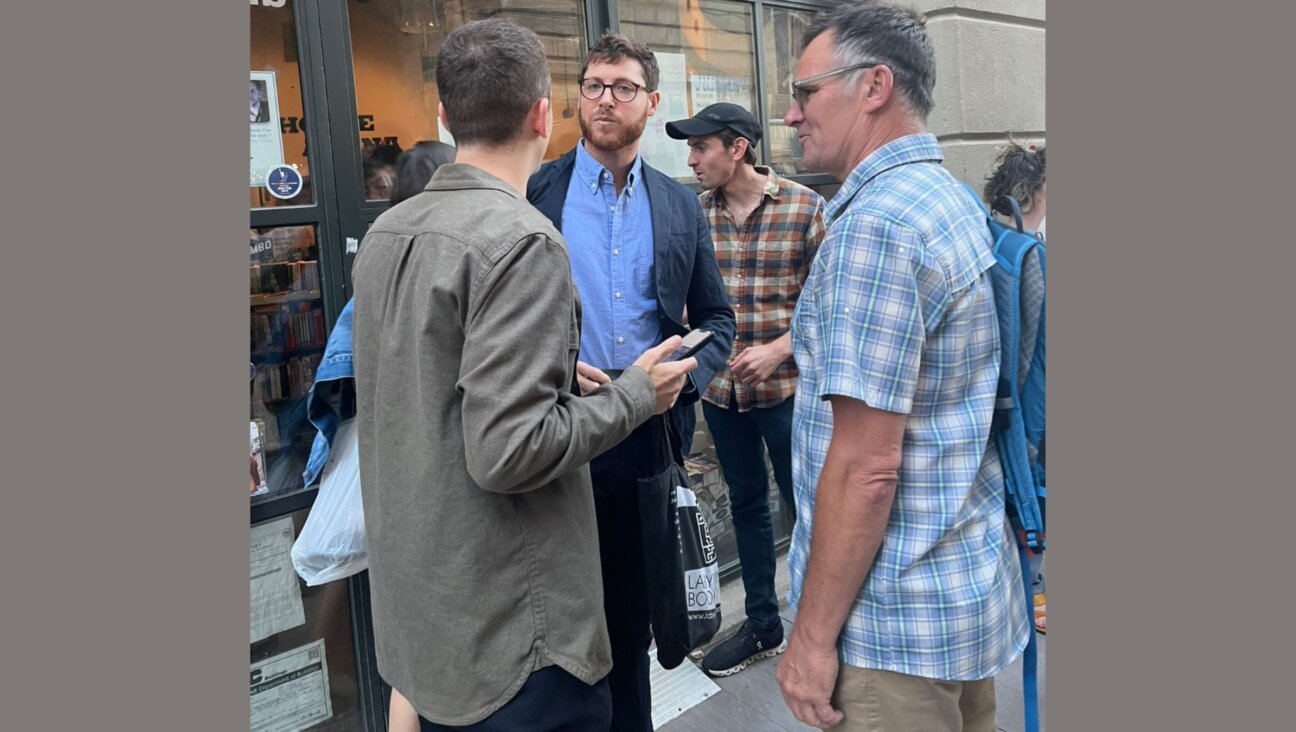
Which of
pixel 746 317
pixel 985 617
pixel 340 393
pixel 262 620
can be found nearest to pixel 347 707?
pixel 262 620

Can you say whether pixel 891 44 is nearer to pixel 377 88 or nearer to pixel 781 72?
pixel 377 88

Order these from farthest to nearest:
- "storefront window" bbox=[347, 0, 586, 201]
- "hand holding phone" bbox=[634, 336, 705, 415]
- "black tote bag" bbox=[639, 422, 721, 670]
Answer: "storefront window" bbox=[347, 0, 586, 201], "black tote bag" bbox=[639, 422, 721, 670], "hand holding phone" bbox=[634, 336, 705, 415]

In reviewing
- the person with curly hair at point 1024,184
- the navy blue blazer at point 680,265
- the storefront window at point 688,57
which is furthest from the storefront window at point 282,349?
the person with curly hair at point 1024,184

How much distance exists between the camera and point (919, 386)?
162cm

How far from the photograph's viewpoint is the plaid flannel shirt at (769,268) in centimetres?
362

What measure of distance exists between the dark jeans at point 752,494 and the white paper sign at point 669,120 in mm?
A: 1265

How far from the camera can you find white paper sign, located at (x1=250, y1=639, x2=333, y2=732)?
2.95 m

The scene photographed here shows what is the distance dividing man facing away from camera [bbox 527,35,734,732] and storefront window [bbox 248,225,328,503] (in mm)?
849

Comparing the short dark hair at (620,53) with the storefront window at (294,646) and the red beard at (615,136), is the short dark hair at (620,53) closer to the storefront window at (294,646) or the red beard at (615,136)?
the red beard at (615,136)

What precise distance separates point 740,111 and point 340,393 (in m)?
2.09

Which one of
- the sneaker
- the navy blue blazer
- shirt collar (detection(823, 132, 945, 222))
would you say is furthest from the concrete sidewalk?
shirt collar (detection(823, 132, 945, 222))

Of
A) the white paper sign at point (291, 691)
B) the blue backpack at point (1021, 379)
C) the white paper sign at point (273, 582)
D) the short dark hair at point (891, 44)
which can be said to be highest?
the short dark hair at point (891, 44)

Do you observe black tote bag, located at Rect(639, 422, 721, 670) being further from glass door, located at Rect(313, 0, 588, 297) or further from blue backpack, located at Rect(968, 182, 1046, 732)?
glass door, located at Rect(313, 0, 588, 297)

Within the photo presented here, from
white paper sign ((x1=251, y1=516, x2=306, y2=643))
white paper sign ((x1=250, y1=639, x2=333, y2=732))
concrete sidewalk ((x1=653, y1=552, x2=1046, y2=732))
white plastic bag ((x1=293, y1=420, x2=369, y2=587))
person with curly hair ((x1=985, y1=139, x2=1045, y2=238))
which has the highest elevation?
person with curly hair ((x1=985, y1=139, x2=1045, y2=238))
